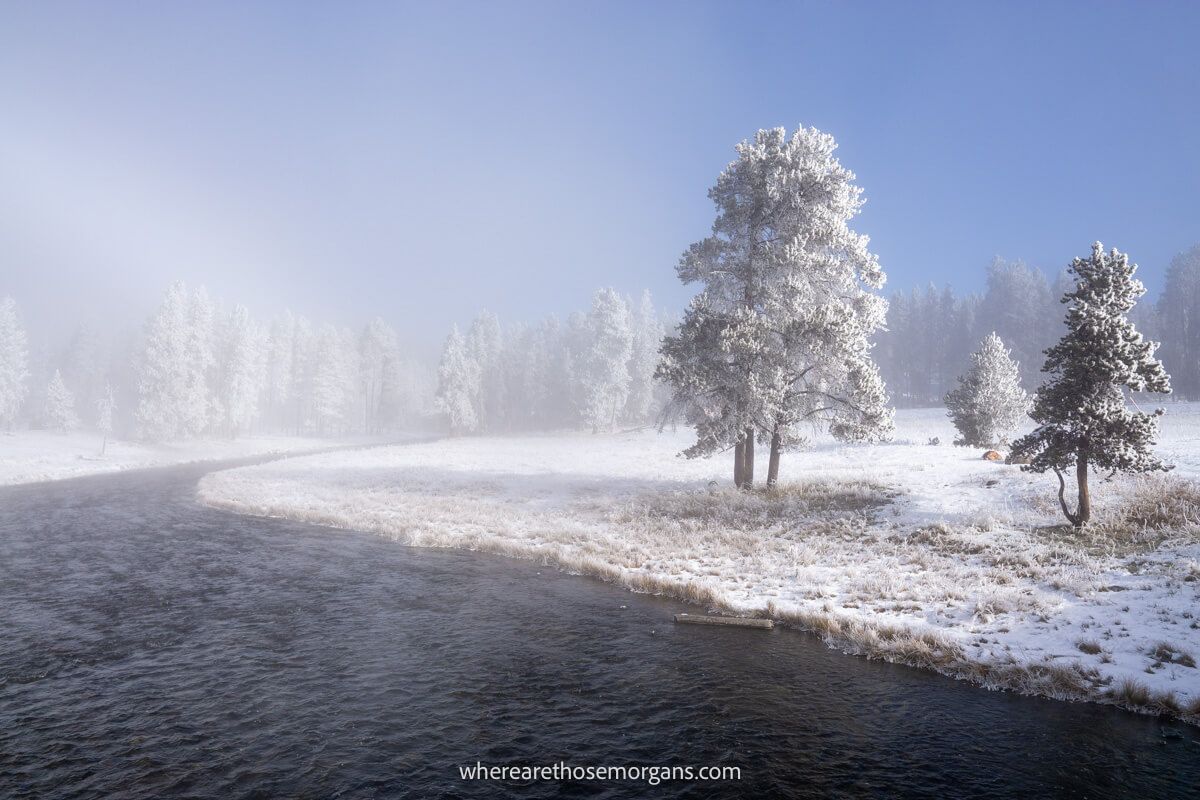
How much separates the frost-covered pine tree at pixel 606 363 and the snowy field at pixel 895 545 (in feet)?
110

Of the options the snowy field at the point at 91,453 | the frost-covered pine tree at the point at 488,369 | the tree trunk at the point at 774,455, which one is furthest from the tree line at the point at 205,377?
the tree trunk at the point at 774,455

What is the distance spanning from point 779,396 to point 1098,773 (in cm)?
1566

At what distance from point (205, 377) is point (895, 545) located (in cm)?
7097

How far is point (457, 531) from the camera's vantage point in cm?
2444

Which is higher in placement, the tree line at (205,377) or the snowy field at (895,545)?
the tree line at (205,377)

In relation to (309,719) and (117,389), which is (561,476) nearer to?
(309,719)

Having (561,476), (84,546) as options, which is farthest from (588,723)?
(561,476)

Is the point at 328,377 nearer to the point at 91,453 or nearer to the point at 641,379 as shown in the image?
the point at 91,453

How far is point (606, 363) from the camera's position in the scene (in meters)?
70.8

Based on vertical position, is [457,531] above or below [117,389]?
below

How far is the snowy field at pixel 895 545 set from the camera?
37.1ft

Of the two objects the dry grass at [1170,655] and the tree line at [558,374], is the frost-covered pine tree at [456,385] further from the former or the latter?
the dry grass at [1170,655]

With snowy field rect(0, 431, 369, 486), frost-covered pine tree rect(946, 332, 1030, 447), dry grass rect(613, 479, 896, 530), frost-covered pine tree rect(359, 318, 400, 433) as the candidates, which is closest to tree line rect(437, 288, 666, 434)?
frost-covered pine tree rect(359, 318, 400, 433)

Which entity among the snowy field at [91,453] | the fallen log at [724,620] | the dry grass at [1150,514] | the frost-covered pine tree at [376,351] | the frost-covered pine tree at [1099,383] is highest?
the frost-covered pine tree at [376,351]
